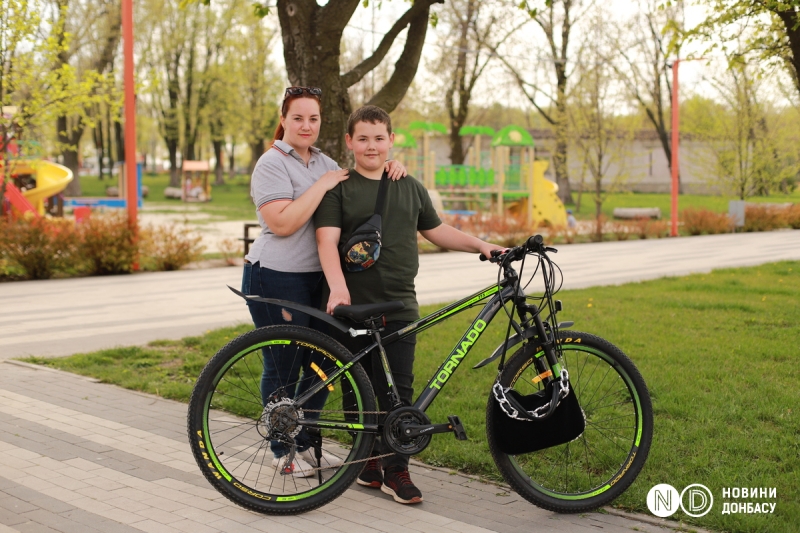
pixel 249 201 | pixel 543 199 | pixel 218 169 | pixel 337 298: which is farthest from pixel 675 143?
pixel 218 169

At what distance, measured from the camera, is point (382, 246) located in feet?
14.5

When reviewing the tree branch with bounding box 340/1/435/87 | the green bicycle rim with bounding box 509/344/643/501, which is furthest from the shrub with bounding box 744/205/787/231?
the green bicycle rim with bounding box 509/344/643/501

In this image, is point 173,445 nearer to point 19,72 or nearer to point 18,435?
point 18,435

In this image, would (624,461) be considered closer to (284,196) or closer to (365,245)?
(365,245)

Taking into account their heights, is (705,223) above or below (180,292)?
above

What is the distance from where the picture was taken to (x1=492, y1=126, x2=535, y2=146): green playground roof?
2968 cm

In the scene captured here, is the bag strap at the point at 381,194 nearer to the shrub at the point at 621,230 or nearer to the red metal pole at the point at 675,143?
the shrub at the point at 621,230

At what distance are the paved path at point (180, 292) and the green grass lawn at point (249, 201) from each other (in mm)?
13292

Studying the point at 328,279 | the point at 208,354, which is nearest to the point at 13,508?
the point at 328,279

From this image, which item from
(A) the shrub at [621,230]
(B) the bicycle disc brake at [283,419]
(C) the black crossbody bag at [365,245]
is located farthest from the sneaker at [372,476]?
(A) the shrub at [621,230]

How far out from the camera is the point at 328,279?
428cm

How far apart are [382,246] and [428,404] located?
784mm

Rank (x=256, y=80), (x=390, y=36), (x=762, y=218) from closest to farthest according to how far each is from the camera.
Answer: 1. (x=390, y=36)
2. (x=762, y=218)
3. (x=256, y=80)

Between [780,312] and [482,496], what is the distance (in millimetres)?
6232
